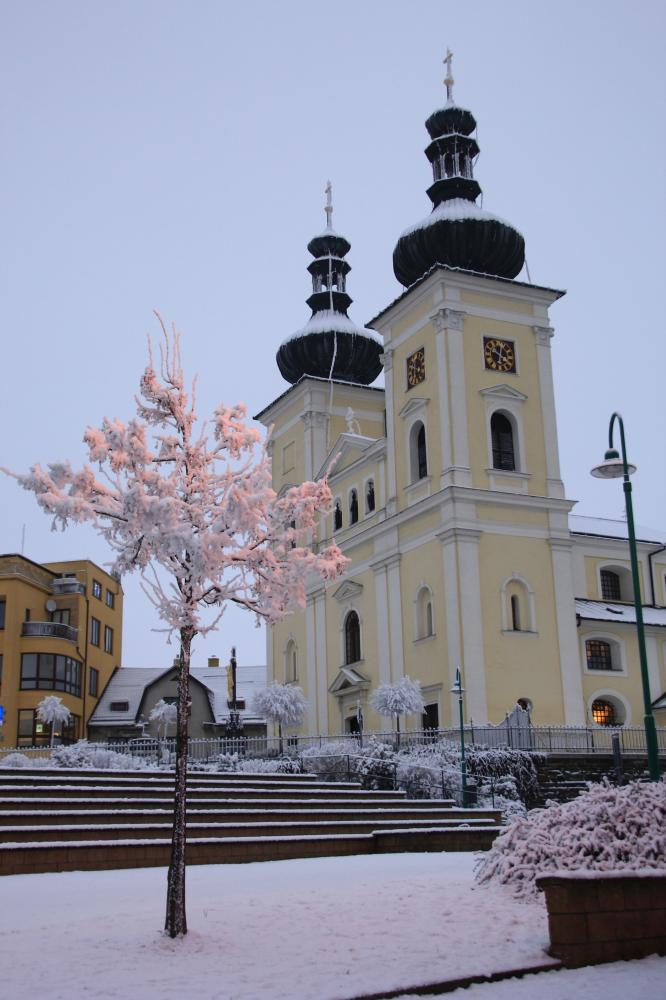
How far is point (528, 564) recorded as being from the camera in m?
37.1

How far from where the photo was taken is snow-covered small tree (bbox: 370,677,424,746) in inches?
1361

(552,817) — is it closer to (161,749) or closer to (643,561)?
(161,749)

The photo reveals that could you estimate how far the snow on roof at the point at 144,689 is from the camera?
193 feet

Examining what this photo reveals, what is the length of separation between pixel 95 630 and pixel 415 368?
2737cm

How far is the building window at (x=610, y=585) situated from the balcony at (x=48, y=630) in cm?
2535

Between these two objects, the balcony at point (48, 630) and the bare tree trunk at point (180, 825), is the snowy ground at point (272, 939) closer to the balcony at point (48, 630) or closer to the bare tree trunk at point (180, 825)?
the bare tree trunk at point (180, 825)

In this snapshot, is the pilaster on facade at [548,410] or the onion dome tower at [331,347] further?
the onion dome tower at [331,347]

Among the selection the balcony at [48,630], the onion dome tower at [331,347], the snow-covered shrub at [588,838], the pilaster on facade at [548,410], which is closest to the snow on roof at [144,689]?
the balcony at [48,630]

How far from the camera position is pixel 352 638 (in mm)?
43250

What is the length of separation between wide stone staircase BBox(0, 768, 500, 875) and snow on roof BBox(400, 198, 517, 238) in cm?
2281

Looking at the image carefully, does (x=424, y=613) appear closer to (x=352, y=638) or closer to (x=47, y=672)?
(x=352, y=638)

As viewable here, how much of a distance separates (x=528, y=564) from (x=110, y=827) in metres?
22.4

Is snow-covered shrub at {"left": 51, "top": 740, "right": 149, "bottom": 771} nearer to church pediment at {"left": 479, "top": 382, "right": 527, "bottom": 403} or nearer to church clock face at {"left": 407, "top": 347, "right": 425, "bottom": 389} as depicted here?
church pediment at {"left": 479, "top": 382, "right": 527, "bottom": 403}

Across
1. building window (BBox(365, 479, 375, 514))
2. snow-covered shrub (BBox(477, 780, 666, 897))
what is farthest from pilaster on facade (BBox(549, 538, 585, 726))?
snow-covered shrub (BBox(477, 780, 666, 897))
